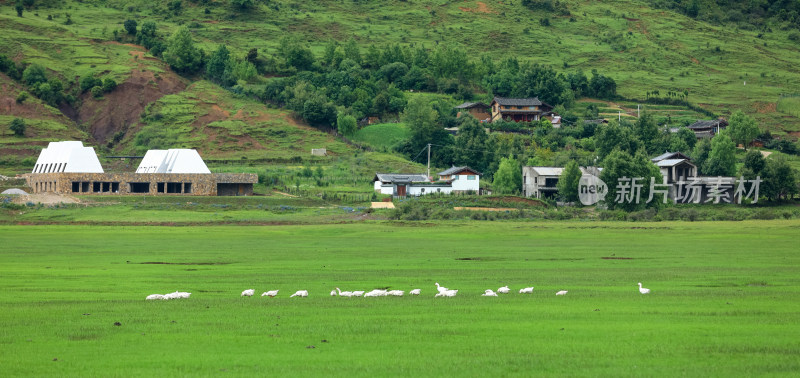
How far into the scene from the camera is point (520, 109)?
489 ft

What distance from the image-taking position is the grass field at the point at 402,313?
18016 mm

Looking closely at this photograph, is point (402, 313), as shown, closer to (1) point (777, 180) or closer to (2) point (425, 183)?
(1) point (777, 180)

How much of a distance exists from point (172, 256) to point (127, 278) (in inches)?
439

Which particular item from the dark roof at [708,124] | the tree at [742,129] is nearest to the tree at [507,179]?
the tree at [742,129]

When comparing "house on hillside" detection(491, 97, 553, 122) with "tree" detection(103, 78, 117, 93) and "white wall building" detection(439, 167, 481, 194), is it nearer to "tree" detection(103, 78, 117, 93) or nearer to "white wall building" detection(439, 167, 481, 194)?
"white wall building" detection(439, 167, 481, 194)

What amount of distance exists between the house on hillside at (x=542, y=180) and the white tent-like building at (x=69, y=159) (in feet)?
175

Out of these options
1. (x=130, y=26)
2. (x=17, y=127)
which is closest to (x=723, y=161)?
(x=17, y=127)

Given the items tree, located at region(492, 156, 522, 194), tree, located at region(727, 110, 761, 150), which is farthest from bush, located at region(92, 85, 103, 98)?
tree, located at region(727, 110, 761, 150)

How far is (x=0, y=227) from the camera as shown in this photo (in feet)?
226

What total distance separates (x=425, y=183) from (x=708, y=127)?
182ft

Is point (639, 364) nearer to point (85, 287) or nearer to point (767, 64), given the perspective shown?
point (85, 287)

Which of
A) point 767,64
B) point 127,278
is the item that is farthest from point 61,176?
point 767,64

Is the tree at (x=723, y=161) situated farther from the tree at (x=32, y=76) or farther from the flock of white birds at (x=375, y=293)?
the tree at (x=32, y=76)

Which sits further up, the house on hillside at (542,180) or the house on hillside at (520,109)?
the house on hillside at (520,109)
